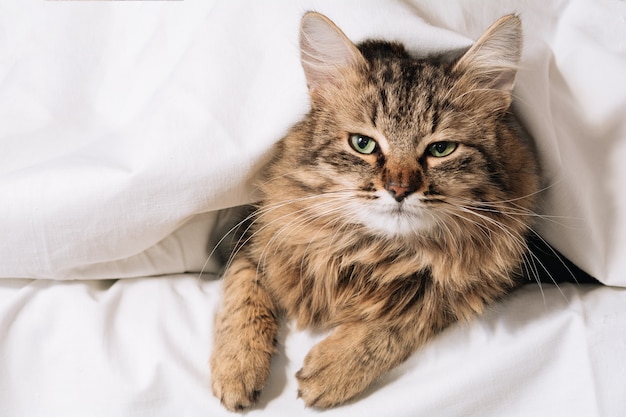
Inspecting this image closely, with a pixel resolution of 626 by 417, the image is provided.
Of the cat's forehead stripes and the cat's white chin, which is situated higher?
the cat's forehead stripes

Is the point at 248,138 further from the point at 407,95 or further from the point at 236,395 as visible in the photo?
the point at 236,395

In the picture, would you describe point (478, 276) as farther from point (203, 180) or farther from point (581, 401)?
point (203, 180)

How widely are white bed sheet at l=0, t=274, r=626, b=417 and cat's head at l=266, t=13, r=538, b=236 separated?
0.26 meters

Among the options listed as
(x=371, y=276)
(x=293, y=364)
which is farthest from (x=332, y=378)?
(x=371, y=276)

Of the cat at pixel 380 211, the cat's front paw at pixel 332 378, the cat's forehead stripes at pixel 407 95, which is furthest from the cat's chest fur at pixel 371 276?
A: the cat's forehead stripes at pixel 407 95

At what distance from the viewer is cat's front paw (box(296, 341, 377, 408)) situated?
1.14m

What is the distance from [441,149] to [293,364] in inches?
20.8

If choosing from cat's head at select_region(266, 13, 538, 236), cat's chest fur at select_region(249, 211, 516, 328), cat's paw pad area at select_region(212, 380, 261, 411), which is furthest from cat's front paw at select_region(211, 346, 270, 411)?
cat's head at select_region(266, 13, 538, 236)

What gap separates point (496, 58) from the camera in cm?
117

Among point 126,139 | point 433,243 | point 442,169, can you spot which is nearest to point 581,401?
point 433,243

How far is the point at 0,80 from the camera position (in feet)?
4.87

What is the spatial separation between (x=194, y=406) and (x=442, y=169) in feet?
2.15

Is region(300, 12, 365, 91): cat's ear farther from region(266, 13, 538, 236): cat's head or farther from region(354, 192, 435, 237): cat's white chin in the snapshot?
region(354, 192, 435, 237): cat's white chin

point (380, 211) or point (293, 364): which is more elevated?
point (380, 211)
